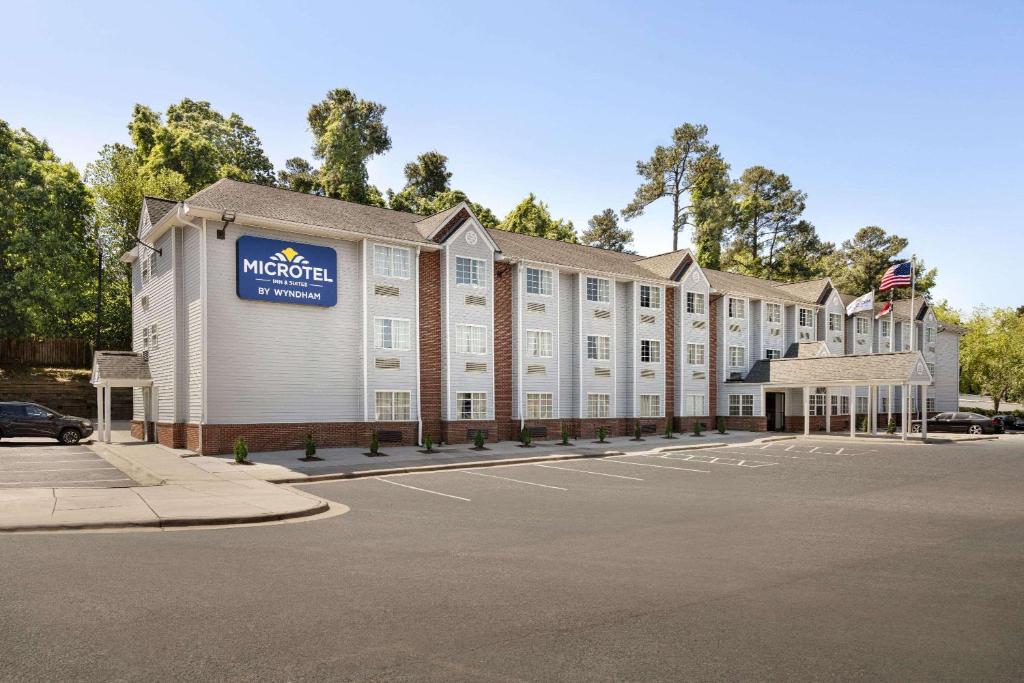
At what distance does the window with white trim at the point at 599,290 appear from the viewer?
37719 mm

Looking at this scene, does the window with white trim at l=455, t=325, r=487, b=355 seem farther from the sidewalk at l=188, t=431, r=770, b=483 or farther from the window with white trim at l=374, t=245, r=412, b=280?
the sidewalk at l=188, t=431, r=770, b=483

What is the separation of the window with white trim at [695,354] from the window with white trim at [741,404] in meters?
3.52

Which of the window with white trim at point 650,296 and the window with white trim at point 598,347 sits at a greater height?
the window with white trim at point 650,296

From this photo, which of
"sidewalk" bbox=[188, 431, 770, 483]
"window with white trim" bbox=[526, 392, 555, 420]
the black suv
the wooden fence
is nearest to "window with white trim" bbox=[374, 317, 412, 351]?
"sidewalk" bbox=[188, 431, 770, 483]

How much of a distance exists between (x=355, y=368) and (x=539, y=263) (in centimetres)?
1160

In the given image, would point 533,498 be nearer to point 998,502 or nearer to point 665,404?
point 998,502

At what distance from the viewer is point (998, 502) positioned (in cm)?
1559

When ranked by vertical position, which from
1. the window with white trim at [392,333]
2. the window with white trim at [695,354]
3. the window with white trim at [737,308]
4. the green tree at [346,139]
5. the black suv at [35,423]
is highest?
the green tree at [346,139]

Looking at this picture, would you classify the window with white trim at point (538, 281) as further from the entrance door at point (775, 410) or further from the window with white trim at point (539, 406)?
the entrance door at point (775, 410)

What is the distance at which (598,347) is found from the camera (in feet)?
125

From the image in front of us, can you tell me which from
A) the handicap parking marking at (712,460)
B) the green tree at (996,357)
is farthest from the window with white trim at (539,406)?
the green tree at (996,357)

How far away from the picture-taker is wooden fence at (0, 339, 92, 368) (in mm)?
44156

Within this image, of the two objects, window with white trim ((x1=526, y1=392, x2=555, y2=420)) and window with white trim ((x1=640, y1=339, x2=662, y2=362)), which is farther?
window with white trim ((x1=640, y1=339, x2=662, y2=362))

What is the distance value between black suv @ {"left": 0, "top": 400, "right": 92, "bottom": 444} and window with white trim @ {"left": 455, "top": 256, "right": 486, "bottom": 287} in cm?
1796
